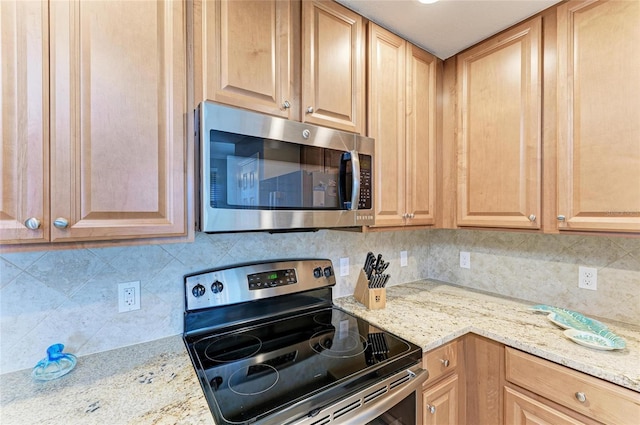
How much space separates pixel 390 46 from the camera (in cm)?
151

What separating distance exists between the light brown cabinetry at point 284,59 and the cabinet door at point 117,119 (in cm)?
10

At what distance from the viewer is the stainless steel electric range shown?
844 millimetres

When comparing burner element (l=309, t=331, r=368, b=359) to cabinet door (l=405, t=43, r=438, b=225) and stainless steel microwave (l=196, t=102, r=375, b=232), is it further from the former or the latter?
cabinet door (l=405, t=43, r=438, b=225)

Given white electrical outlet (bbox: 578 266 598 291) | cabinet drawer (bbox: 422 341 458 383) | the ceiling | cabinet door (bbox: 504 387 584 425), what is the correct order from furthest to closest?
white electrical outlet (bbox: 578 266 598 291) → the ceiling → cabinet drawer (bbox: 422 341 458 383) → cabinet door (bbox: 504 387 584 425)

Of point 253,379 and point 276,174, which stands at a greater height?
point 276,174

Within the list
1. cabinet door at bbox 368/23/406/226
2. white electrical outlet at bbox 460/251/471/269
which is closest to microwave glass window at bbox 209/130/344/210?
cabinet door at bbox 368/23/406/226

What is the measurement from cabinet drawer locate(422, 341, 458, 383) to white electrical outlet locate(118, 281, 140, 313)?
1191 millimetres

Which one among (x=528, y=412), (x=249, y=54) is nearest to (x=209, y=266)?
(x=249, y=54)

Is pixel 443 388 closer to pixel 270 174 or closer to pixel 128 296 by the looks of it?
pixel 270 174

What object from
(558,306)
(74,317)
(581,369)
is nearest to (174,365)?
(74,317)

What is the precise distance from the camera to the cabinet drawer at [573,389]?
0.92 metres

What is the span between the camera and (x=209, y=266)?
1300 mm

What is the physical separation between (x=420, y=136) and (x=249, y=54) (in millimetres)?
1055

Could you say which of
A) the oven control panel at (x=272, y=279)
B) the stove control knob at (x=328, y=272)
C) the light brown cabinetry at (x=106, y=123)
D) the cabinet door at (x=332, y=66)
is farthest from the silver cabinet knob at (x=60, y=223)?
the stove control knob at (x=328, y=272)
